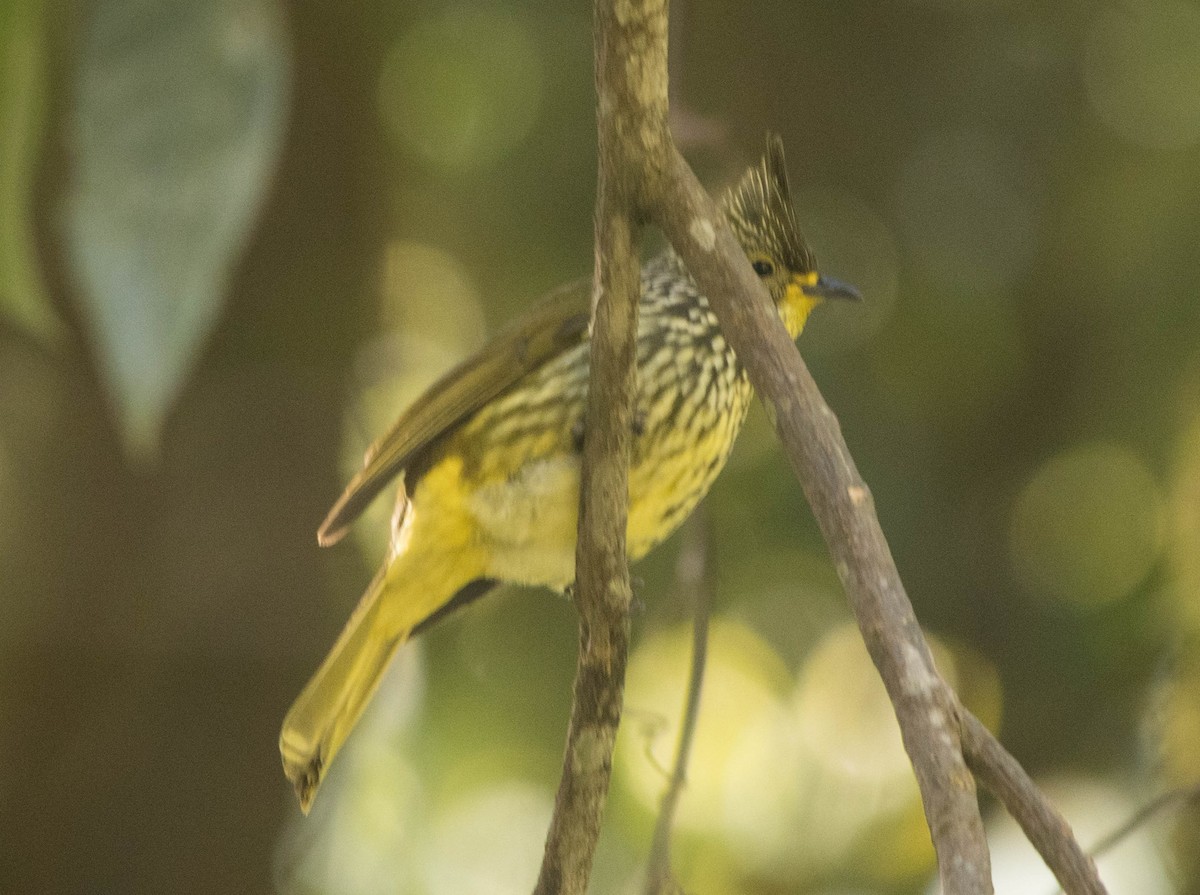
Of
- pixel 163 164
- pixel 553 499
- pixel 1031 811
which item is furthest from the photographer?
pixel 553 499

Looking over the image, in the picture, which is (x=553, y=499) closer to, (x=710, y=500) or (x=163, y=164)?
(x=163, y=164)

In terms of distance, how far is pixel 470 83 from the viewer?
14.7 feet

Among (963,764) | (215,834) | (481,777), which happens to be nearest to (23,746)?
(215,834)

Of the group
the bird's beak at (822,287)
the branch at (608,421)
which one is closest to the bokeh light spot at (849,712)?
the bird's beak at (822,287)

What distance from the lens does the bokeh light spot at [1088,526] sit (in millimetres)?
3908

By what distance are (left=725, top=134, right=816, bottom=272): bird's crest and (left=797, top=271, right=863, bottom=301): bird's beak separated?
0.8 inches

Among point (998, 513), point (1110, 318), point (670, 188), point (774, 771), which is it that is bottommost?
point (774, 771)

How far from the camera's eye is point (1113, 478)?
13.4 ft

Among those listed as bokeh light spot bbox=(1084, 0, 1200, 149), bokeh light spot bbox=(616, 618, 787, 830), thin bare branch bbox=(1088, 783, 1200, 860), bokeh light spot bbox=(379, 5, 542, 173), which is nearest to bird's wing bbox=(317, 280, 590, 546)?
thin bare branch bbox=(1088, 783, 1200, 860)

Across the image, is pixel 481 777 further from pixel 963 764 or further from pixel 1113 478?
pixel 963 764

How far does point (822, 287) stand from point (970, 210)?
1.51 m

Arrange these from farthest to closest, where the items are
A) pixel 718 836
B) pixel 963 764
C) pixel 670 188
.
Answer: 1. pixel 718 836
2. pixel 670 188
3. pixel 963 764

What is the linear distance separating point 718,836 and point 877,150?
1952 millimetres

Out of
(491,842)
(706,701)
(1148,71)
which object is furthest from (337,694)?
(1148,71)
